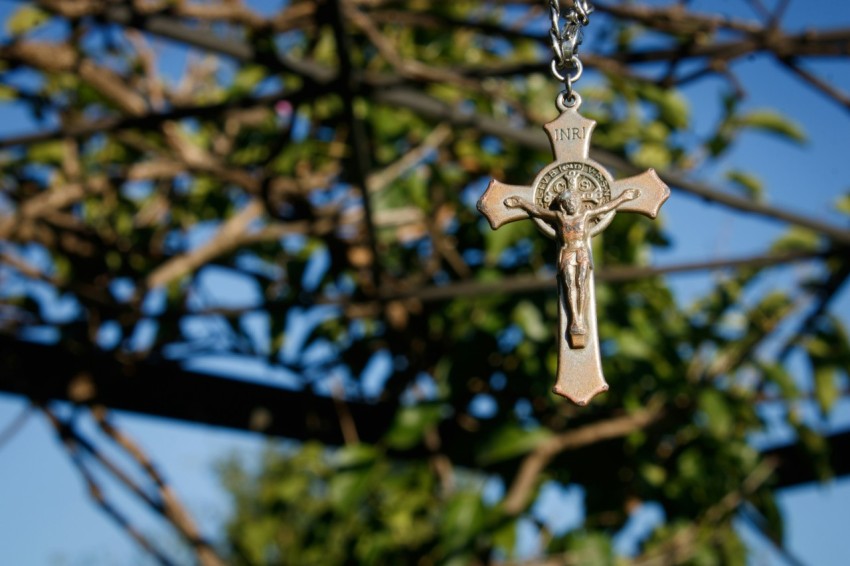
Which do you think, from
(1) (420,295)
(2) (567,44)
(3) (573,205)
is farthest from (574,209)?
(1) (420,295)

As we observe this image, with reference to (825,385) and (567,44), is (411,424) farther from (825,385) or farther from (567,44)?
(567,44)

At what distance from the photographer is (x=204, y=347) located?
2.77 metres

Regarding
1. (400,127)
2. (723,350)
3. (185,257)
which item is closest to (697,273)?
(723,350)

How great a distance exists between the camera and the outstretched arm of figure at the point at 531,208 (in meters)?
1.17

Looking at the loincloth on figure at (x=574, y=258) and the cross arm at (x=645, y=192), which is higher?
the cross arm at (x=645, y=192)

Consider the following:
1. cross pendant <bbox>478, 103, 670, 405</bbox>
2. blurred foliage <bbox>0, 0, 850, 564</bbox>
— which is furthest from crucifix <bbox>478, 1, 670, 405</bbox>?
blurred foliage <bbox>0, 0, 850, 564</bbox>

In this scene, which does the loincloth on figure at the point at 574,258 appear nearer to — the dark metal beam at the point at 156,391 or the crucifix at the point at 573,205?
the crucifix at the point at 573,205

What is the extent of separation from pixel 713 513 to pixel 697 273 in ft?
2.45

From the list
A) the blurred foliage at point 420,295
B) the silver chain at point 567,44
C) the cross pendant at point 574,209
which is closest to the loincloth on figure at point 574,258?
the cross pendant at point 574,209

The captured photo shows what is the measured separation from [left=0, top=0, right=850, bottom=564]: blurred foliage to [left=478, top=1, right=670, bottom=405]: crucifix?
4.67ft

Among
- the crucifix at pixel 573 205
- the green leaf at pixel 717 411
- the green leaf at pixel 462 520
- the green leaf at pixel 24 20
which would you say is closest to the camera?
the crucifix at pixel 573 205

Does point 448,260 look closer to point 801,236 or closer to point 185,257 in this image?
point 185,257

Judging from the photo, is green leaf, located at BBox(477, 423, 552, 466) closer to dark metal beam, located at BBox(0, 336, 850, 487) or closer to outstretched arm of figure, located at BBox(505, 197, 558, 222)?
dark metal beam, located at BBox(0, 336, 850, 487)

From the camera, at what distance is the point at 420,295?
2.62 meters
